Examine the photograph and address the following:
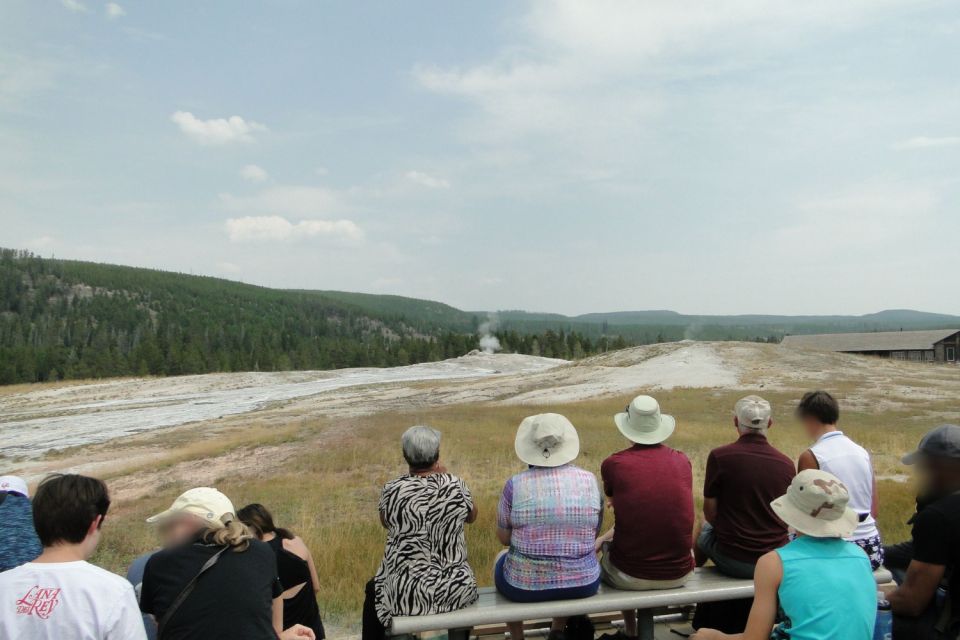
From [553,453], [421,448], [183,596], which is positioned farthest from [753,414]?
[183,596]

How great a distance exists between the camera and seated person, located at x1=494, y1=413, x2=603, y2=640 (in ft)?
14.9

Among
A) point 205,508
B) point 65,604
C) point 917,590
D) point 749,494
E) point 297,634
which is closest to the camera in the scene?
point 65,604

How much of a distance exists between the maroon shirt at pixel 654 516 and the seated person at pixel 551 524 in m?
0.30

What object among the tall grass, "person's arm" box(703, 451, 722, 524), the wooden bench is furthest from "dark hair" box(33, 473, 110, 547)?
"person's arm" box(703, 451, 722, 524)

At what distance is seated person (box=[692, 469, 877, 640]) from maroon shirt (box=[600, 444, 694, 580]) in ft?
4.42

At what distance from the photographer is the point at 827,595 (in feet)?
10.7

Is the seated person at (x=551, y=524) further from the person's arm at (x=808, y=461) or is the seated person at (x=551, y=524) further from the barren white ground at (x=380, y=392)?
the barren white ground at (x=380, y=392)

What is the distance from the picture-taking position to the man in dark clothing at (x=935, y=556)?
3883 millimetres

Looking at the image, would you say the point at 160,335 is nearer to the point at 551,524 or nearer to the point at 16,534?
the point at 16,534

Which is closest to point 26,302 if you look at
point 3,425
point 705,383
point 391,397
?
point 3,425

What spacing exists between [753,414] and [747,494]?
582 mm

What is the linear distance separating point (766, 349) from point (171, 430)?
118 feet

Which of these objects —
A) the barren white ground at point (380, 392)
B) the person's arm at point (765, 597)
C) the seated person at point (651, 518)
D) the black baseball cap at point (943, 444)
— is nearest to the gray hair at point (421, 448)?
the seated person at point (651, 518)

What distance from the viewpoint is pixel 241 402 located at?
39.5m
